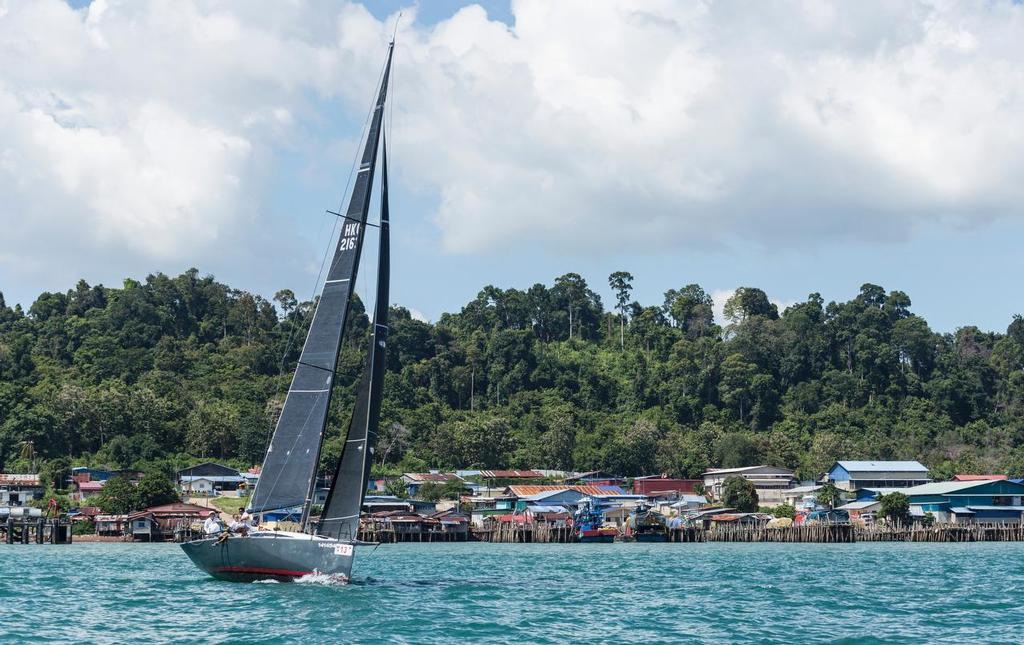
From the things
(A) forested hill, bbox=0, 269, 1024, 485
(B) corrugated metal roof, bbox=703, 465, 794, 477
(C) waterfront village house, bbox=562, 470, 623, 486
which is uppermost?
(A) forested hill, bbox=0, 269, 1024, 485

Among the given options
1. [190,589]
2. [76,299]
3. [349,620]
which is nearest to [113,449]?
[76,299]

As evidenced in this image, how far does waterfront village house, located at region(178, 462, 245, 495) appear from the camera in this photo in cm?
10356

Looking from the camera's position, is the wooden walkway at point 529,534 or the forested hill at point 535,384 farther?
the forested hill at point 535,384

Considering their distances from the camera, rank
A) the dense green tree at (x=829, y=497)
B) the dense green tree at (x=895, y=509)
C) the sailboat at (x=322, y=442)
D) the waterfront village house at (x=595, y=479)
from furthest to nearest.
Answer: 1. the waterfront village house at (x=595, y=479)
2. the dense green tree at (x=829, y=497)
3. the dense green tree at (x=895, y=509)
4. the sailboat at (x=322, y=442)

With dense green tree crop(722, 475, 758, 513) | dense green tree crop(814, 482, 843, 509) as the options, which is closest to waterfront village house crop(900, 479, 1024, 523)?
dense green tree crop(814, 482, 843, 509)

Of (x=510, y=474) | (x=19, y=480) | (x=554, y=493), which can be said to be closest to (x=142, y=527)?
(x=19, y=480)

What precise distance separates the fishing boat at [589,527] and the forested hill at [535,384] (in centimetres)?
2080

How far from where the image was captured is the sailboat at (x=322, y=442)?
35.6 metres

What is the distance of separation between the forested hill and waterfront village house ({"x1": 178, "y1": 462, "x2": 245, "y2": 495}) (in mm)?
2786

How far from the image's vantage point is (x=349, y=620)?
100 feet

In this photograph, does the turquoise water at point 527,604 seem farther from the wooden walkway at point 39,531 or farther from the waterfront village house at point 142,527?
the waterfront village house at point 142,527

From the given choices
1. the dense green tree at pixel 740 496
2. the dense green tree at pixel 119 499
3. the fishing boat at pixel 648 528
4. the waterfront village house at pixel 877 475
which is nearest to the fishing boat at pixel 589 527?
the fishing boat at pixel 648 528

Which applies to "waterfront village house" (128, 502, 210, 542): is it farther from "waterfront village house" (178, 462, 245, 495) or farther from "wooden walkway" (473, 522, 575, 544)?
"wooden walkway" (473, 522, 575, 544)

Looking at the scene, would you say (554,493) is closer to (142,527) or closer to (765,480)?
(765,480)
